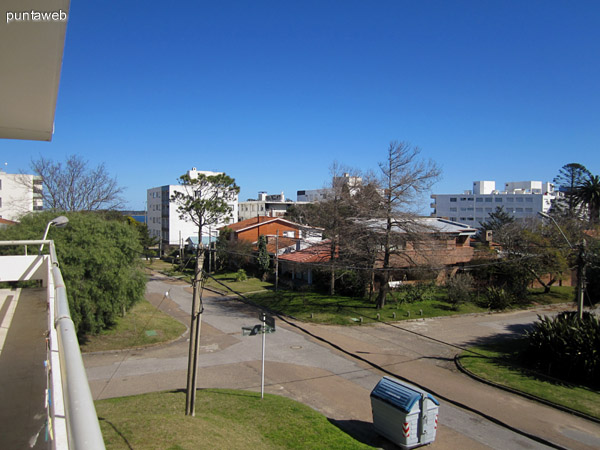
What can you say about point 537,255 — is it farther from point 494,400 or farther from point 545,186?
point 545,186

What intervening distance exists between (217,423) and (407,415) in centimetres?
454

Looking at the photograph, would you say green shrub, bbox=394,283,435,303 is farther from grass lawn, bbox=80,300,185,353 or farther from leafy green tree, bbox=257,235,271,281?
leafy green tree, bbox=257,235,271,281

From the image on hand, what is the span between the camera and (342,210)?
94.5 feet

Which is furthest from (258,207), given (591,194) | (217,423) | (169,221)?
(217,423)

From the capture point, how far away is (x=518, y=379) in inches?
619

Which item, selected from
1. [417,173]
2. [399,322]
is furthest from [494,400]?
[417,173]

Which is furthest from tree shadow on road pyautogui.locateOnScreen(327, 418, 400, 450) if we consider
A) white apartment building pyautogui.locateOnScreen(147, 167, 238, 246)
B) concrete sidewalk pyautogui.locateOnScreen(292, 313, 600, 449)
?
white apartment building pyautogui.locateOnScreen(147, 167, 238, 246)

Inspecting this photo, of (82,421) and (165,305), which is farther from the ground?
(82,421)

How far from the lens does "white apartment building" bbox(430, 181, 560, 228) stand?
303ft

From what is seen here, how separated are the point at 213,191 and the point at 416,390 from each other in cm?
3549

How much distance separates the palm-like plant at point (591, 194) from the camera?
158ft

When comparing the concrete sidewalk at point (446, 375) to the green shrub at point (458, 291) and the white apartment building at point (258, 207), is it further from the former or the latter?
the white apartment building at point (258, 207)

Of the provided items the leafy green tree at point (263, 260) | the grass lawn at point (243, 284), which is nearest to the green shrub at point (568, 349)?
the grass lawn at point (243, 284)

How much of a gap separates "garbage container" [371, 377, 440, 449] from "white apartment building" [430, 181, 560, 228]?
271ft
